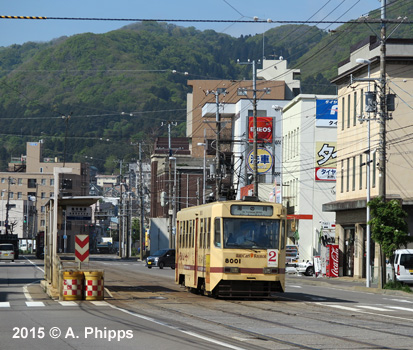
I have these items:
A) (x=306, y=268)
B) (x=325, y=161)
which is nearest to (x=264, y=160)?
(x=325, y=161)

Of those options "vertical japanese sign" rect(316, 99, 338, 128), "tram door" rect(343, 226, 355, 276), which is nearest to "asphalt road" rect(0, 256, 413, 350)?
"tram door" rect(343, 226, 355, 276)

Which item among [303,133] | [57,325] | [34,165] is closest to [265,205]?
[57,325]

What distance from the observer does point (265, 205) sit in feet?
88.9

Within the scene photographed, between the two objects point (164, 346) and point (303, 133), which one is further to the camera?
point (303, 133)

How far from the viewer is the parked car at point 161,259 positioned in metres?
68.9

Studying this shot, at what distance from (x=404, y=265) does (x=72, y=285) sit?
23083 mm

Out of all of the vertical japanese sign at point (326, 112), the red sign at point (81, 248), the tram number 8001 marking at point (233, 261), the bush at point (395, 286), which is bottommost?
the bush at point (395, 286)

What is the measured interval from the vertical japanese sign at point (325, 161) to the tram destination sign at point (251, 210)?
1679 inches

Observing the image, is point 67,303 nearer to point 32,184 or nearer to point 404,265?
point 404,265

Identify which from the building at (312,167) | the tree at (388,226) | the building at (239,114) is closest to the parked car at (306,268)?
the building at (312,167)

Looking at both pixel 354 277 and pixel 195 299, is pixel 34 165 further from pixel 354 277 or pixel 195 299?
pixel 195 299

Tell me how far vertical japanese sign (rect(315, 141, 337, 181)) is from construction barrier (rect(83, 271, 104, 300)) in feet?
147

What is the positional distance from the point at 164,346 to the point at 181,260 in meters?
18.6

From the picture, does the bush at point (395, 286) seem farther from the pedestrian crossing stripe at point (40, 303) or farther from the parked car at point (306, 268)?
the parked car at point (306, 268)
